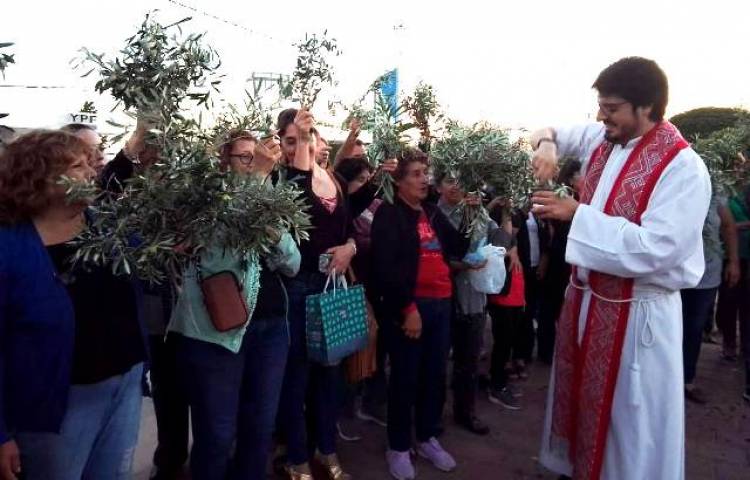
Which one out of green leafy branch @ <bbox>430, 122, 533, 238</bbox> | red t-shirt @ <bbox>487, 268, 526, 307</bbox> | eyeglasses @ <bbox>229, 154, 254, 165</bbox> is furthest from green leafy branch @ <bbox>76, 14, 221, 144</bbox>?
red t-shirt @ <bbox>487, 268, 526, 307</bbox>

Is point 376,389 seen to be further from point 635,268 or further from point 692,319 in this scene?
point 692,319

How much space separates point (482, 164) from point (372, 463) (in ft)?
6.86

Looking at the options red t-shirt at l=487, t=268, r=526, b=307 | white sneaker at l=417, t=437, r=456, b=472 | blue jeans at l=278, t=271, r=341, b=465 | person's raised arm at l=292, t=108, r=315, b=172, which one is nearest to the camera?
person's raised arm at l=292, t=108, r=315, b=172

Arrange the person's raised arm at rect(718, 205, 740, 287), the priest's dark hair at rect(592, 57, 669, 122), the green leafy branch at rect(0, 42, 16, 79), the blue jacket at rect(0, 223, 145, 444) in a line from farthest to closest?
the person's raised arm at rect(718, 205, 740, 287), the priest's dark hair at rect(592, 57, 669, 122), the blue jacket at rect(0, 223, 145, 444), the green leafy branch at rect(0, 42, 16, 79)

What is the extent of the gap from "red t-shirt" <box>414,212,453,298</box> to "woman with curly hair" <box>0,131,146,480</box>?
6.43ft

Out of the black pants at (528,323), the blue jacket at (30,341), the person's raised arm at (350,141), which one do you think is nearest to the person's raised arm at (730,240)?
the black pants at (528,323)

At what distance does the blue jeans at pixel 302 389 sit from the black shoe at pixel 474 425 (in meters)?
1.26

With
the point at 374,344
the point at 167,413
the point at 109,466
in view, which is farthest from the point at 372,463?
the point at 109,466

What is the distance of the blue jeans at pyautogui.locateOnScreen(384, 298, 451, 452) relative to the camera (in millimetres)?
3895

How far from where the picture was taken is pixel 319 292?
3549 millimetres

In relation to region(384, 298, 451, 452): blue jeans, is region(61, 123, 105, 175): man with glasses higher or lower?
higher

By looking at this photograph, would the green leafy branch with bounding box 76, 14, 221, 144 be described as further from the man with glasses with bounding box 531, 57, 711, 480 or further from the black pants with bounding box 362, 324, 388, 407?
the black pants with bounding box 362, 324, 388, 407

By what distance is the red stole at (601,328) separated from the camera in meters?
2.90

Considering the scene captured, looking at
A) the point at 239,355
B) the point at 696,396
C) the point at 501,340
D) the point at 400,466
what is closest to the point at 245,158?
the point at 239,355
